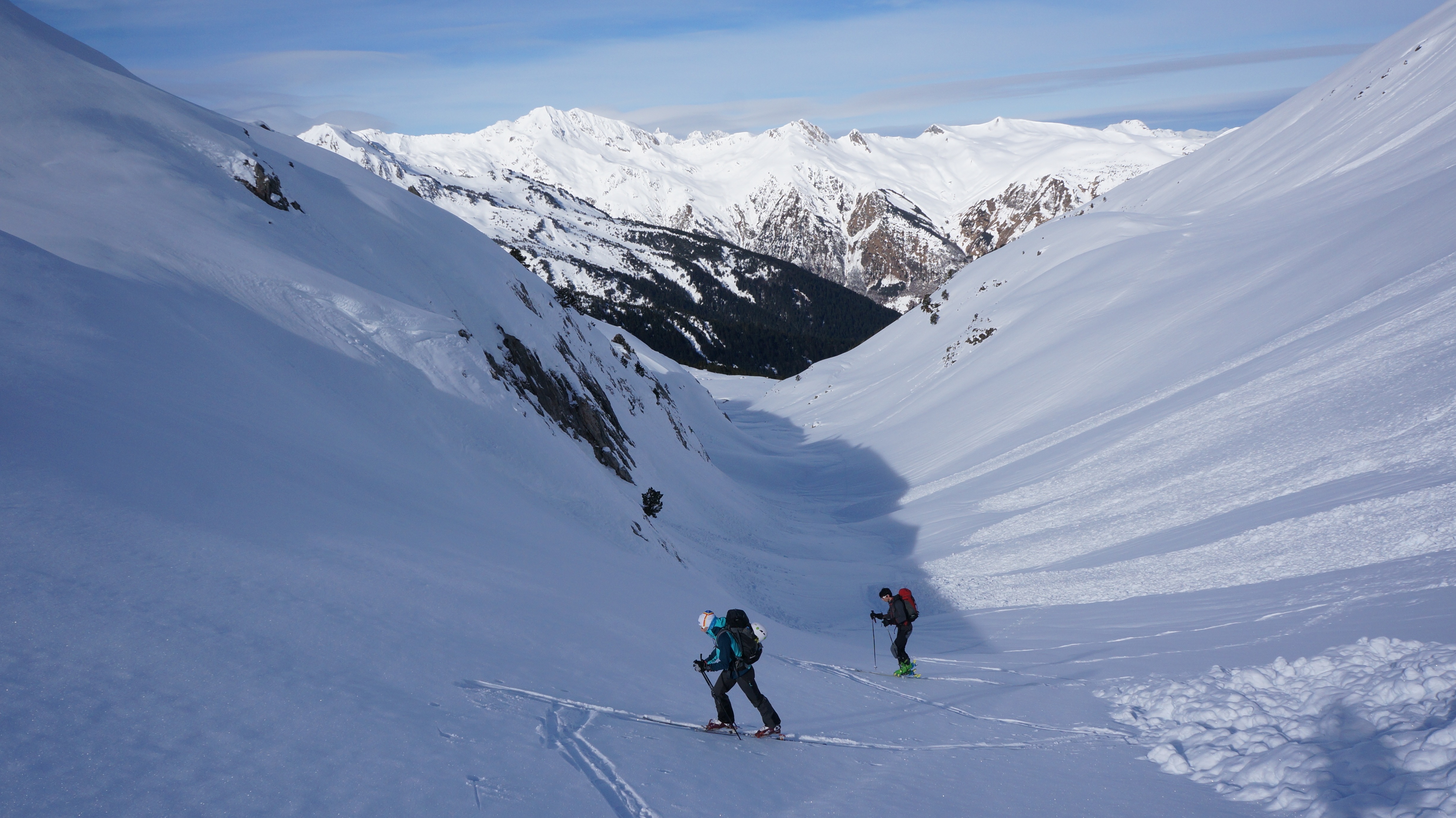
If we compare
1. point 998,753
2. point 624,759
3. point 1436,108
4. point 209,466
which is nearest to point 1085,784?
point 998,753

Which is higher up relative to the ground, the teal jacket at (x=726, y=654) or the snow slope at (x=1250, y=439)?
the snow slope at (x=1250, y=439)

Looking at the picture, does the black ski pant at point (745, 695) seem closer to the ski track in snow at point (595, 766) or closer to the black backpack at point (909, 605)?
the ski track in snow at point (595, 766)

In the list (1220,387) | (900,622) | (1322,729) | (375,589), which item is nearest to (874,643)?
(900,622)

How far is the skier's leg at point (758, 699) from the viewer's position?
8781 mm

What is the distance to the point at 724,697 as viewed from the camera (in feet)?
29.1

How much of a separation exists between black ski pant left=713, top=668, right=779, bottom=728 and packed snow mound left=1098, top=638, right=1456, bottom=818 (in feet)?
17.1

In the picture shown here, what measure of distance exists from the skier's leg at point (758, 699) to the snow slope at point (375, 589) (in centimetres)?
25

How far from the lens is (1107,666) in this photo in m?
14.3

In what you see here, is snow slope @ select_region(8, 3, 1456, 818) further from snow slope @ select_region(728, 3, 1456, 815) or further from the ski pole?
snow slope @ select_region(728, 3, 1456, 815)

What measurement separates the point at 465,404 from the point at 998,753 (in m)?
14.8

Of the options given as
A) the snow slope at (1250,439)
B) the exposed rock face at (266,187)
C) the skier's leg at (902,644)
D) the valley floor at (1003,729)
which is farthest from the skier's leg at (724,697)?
the exposed rock face at (266,187)

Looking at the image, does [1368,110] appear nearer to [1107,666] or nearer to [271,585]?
[1107,666]

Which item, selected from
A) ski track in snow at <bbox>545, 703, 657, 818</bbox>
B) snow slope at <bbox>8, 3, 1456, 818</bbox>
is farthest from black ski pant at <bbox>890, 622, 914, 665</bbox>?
ski track in snow at <bbox>545, 703, 657, 818</bbox>

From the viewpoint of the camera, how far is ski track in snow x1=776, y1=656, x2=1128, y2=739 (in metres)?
11.2
